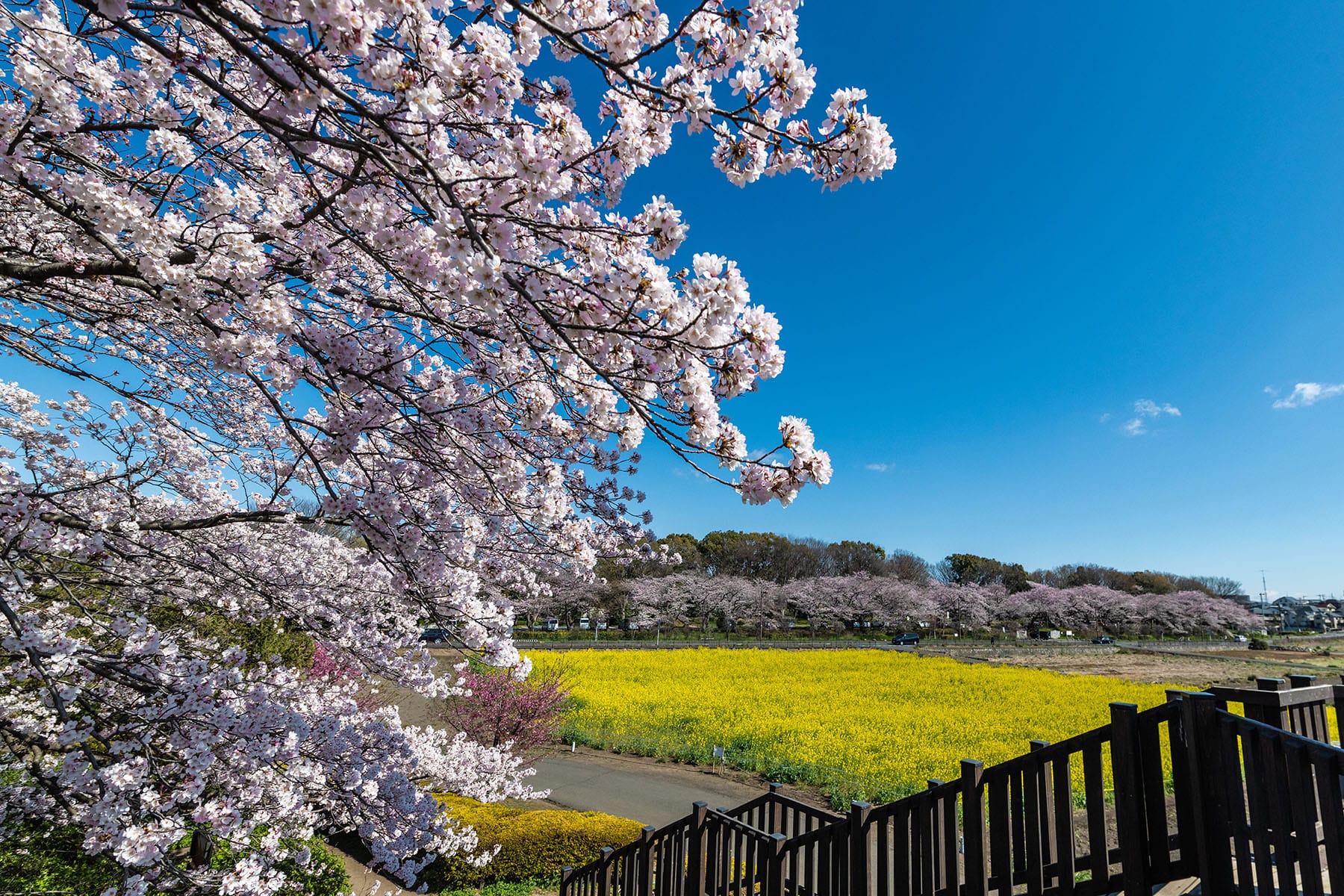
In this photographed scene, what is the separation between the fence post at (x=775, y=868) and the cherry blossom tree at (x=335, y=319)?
8.15ft

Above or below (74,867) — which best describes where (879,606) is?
above

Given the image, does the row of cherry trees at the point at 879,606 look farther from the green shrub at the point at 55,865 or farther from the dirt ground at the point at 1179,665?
the green shrub at the point at 55,865

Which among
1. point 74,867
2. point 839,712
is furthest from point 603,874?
point 839,712

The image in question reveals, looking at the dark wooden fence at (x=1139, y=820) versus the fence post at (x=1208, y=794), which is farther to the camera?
the fence post at (x=1208, y=794)

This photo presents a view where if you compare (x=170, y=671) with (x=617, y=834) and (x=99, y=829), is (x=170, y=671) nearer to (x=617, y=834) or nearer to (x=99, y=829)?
(x=99, y=829)

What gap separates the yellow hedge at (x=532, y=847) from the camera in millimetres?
9028

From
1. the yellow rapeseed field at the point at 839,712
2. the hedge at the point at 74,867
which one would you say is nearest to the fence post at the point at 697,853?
the hedge at the point at 74,867

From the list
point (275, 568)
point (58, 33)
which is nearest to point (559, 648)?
point (275, 568)

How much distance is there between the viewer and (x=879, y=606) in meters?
57.7

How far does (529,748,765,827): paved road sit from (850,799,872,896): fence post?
8301 mm

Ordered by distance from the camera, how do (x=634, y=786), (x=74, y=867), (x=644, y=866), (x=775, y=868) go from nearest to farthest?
(x=775, y=868), (x=644, y=866), (x=74, y=867), (x=634, y=786)

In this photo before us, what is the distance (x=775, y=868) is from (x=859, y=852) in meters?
0.65

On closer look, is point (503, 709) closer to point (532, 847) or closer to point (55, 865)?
point (532, 847)

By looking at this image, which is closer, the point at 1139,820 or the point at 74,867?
the point at 1139,820
